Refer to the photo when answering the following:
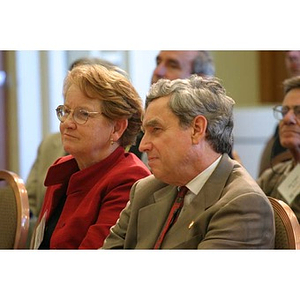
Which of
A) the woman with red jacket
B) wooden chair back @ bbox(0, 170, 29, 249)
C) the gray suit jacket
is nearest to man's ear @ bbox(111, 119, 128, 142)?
the woman with red jacket

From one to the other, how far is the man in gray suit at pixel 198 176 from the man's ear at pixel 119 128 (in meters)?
0.32

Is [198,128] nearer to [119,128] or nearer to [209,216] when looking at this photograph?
[209,216]

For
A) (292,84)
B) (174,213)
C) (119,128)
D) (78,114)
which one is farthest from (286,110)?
(174,213)

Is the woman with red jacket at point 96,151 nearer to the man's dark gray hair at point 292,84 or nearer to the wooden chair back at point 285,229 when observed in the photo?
the wooden chair back at point 285,229

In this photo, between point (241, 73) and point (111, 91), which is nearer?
point (111, 91)

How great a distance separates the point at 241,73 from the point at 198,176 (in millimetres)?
5038

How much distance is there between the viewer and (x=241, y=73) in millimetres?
7301

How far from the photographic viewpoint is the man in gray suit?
7.28 feet

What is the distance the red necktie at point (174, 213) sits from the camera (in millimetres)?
2369

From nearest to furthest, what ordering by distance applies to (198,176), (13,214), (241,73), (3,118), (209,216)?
(209,216)
(198,176)
(13,214)
(3,118)
(241,73)

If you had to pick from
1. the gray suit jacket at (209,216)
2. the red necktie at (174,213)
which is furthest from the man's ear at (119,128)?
the red necktie at (174,213)

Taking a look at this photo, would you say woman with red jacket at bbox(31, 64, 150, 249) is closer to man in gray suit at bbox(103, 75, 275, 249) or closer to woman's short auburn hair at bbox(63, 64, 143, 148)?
woman's short auburn hair at bbox(63, 64, 143, 148)

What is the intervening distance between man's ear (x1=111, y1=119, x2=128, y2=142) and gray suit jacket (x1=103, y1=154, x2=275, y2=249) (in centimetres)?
27

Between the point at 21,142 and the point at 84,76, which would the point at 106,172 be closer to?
the point at 84,76
